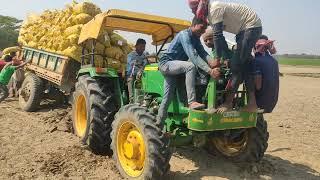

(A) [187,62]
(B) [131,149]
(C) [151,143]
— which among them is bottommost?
(B) [131,149]

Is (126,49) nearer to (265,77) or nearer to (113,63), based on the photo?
(113,63)

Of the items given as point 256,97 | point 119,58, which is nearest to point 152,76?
point 256,97

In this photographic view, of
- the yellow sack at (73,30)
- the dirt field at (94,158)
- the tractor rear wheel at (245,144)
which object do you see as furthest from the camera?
the yellow sack at (73,30)

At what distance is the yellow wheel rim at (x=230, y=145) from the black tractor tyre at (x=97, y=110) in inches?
69.4

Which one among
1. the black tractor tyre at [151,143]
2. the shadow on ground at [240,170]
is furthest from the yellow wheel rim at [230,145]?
the black tractor tyre at [151,143]

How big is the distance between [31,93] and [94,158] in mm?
5269

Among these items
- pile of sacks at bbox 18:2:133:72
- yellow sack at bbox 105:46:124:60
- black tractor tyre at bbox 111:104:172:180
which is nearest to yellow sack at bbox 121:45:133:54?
pile of sacks at bbox 18:2:133:72

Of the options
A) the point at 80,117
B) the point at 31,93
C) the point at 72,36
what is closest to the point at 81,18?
the point at 72,36

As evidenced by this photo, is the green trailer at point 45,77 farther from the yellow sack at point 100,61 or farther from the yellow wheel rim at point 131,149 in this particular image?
the yellow wheel rim at point 131,149

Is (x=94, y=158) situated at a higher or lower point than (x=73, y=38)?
lower

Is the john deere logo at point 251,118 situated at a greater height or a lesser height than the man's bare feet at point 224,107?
lesser

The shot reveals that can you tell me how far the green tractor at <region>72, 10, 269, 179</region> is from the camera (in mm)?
5914

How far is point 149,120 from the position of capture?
20.0 ft

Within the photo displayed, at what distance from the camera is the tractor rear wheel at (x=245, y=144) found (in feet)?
22.9
